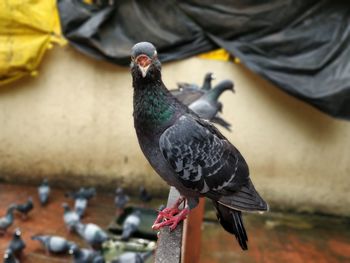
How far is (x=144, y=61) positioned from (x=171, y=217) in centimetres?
97

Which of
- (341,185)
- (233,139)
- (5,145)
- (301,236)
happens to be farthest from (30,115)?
(341,185)

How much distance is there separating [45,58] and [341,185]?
4.61 m

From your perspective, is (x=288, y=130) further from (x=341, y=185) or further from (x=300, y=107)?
(x=341, y=185)

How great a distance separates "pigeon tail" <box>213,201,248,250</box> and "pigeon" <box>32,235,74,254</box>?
8.50 ft

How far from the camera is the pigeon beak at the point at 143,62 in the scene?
2.13 m

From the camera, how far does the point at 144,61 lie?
84.4 inches

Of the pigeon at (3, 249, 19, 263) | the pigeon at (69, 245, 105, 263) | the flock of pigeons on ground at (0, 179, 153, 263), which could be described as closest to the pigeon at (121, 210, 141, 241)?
the flock of pigeons on ground at (0, 179, 153, 263)

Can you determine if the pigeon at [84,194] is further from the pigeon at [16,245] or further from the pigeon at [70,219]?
the pigeon at [16,245]

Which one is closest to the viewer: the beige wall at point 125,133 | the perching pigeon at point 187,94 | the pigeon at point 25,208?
the perching pigeon at point 187,94

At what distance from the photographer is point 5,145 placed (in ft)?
20.3

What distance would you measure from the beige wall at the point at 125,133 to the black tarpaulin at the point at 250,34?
356 mm

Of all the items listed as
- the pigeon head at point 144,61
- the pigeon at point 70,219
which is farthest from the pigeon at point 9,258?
the pigeon head at point 144,61

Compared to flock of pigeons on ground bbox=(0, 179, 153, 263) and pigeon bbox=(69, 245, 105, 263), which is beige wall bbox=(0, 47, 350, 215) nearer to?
flock of pigeons on ground bbox=(0, 179, 153, 263)

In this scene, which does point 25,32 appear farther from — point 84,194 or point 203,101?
point 203,101
